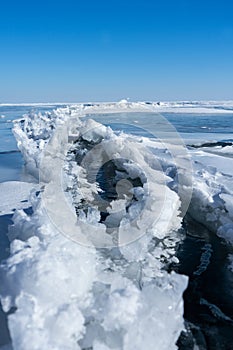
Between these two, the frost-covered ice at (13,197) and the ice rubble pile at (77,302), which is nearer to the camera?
the ice rubble pile at (77,302)

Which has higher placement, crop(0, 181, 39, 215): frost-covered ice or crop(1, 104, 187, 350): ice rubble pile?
crop(1, 104, 187, 350): ice rubble pile

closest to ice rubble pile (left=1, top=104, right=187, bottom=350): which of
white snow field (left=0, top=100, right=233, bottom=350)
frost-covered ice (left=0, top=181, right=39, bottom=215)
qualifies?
white snow field (left=0, top=100, right=233, bottom=350)

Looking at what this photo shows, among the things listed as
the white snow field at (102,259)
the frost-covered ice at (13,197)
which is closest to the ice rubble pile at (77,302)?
the white snow field at (102,259)

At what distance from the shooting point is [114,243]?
151 inches

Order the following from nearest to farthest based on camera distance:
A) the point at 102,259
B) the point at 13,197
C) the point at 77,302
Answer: the point at 77,302 → the point at 102,259 → the point at 13,197

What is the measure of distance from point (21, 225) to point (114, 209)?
5.65 feet

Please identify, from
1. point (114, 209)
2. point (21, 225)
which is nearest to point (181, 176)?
point (114, 209)

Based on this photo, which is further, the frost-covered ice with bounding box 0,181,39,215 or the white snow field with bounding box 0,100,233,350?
the frost-covered ice with bounding box 0,181,39,215

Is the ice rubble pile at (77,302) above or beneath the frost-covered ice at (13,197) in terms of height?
above

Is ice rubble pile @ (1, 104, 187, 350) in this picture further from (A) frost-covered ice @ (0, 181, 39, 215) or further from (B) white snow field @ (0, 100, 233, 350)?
(A) frost-covered ice @ (0, 181, 39, 215)

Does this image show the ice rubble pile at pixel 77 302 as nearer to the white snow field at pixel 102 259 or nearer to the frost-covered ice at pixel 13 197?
the white snow field at pixel 102 259

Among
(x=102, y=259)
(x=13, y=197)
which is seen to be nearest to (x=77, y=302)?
(x=102, y=259)

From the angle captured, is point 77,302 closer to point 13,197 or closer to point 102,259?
point 102,259

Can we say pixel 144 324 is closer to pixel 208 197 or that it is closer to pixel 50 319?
pixel 50 319
